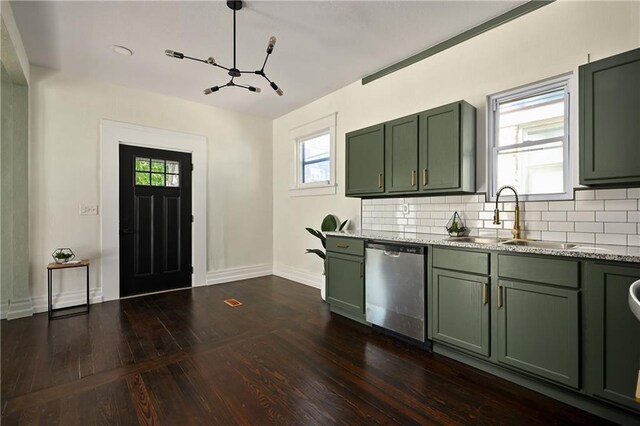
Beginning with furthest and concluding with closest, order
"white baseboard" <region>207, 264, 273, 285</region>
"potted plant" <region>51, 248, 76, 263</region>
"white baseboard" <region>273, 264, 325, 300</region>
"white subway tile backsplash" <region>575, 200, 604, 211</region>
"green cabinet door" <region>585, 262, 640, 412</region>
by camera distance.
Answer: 1. "white baseboard" <region>207, 264, 273, 285</region>
2. "white baseboard" <region>273, 264, 325, 300</region>
3. "potted plant" <region>51, 248, 76, 263</region>
4. "white subway tile backsplash" <region>575, 200, 604, 211</region>
5. "green cabinet door" <region>585, 262, 640, 412</region>

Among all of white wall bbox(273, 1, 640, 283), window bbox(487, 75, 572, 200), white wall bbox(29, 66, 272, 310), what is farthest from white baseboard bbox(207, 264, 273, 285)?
window bbox(487, 75, 572, 200)

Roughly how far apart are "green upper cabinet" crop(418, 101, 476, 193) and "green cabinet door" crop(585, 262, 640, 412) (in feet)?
3.97

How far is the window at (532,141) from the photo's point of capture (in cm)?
245

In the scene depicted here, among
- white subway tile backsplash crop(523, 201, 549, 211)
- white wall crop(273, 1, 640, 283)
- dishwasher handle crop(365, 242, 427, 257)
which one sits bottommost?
dishwasher handle crop(365, 242, 427, 257)

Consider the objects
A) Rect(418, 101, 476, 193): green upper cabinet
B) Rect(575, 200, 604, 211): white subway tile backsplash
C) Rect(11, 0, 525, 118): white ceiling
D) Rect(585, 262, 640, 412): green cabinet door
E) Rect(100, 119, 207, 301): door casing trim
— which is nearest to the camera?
Rect(585, 262, 640, 412): green cabinet door

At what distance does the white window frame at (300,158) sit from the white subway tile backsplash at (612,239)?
2.93 metres

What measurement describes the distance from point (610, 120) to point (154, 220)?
197 inches

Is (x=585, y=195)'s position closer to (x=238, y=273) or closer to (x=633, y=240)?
(x=633, y=240)

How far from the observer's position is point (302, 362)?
2414 millimetres

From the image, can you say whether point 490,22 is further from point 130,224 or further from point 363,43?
point 130,224

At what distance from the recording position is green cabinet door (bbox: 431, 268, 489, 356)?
223cm

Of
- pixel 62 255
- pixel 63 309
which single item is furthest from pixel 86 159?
pixel 63 309

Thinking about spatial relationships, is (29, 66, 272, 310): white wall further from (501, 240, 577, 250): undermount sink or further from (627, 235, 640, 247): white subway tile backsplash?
(627, 235, 640, 247): white subway tile backsplash

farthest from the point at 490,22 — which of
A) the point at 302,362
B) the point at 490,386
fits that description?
the point at 302,362
